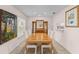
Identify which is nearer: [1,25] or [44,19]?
[1,25]

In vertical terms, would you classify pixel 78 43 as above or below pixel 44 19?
below

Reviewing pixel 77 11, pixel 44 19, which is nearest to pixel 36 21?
pixel 44 19

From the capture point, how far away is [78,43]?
3.49 meters

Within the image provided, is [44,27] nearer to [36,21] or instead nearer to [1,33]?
[36,21]

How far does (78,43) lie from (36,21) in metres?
7.42
